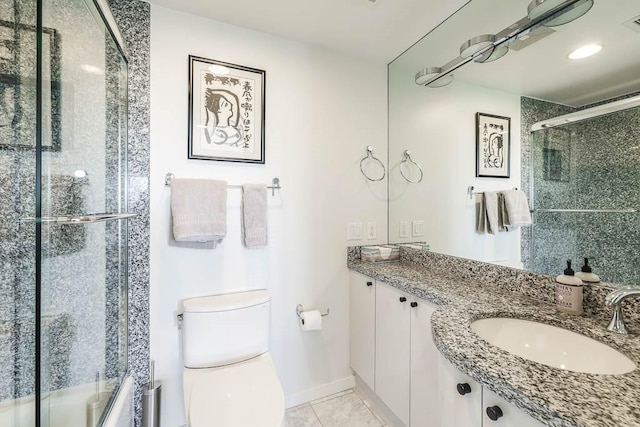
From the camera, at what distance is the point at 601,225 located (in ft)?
3.25

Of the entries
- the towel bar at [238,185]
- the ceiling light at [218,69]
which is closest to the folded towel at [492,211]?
the towel bar at [238,185]

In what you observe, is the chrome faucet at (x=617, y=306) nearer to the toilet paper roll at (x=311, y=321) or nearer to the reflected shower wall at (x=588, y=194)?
the reflected shower wall at (x=588, y=194)

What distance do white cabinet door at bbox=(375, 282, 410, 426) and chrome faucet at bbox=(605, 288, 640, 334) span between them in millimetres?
710

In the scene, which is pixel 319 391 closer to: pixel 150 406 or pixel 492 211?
pixel 150 406

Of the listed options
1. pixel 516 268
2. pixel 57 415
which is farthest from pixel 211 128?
pixel 516 268

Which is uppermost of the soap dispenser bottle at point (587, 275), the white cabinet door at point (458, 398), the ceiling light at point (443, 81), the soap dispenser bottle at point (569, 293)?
the ceiling light at point (443, 81)

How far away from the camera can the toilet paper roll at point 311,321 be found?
167cm

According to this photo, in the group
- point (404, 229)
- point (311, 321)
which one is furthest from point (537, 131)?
point (311, 321)

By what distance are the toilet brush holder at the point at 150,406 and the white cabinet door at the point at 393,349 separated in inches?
46.6

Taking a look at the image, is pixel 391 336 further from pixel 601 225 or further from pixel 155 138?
pixel 155 138

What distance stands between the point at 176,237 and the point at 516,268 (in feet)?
5.29

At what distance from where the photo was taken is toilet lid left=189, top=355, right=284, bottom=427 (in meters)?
1.04

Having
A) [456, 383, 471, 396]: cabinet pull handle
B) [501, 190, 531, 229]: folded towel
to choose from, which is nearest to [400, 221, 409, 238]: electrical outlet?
[501, 190, 531, 229]: folded towel

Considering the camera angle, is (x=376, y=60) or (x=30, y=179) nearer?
(x=30, y=179)
